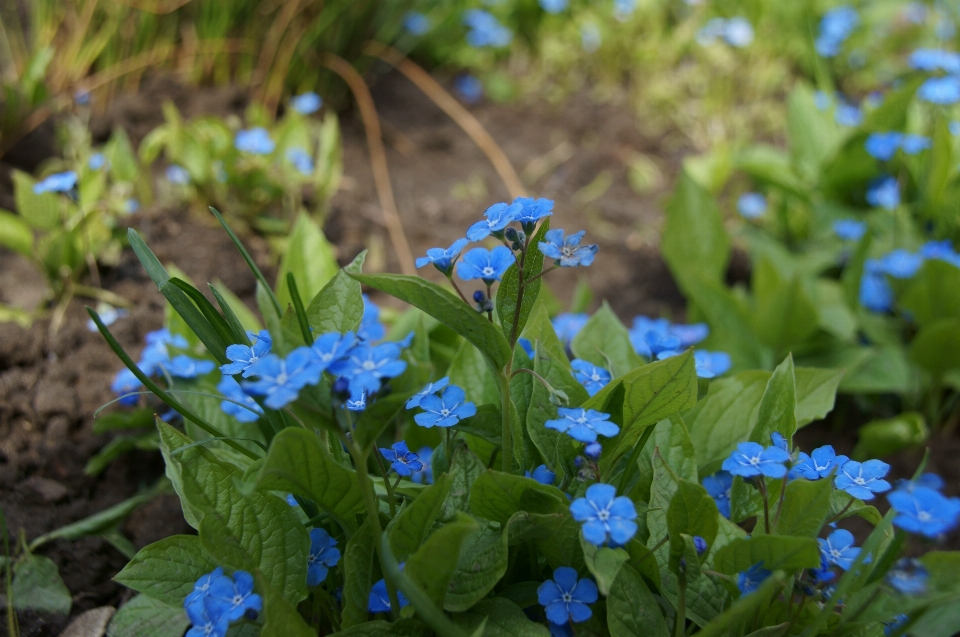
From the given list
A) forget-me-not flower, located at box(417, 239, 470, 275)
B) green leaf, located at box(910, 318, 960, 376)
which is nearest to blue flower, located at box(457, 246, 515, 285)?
forget-me-not flower, located at box(417, 239, 470, 275)

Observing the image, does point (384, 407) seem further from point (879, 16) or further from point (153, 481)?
point (879, 16)

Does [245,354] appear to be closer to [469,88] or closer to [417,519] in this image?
[417,519]

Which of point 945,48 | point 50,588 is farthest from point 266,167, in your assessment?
point 945,48

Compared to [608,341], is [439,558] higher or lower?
lower

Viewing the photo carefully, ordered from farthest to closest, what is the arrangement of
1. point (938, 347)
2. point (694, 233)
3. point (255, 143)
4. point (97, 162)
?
point (694, 233)
point (255, 143)
point (97, 162)
point (938, 347)

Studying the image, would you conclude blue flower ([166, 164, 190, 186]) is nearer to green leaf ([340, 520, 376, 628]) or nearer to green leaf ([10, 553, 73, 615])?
green leaf ([10, 553, 73, 615])

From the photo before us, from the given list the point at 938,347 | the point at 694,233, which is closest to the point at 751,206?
the point at 694,233

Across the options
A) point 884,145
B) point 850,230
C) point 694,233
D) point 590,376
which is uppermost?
point 884,145
